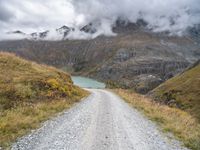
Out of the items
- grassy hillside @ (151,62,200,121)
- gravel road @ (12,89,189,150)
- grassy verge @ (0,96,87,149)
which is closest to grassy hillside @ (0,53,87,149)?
grassy verge @ (0,96,87,149)

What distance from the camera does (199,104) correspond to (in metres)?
61.1

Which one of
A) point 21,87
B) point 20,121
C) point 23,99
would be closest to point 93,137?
point 20,121

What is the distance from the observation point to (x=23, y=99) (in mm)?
26297

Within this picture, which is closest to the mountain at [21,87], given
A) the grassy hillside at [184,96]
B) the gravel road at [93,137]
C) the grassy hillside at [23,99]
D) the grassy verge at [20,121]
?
the grassy hillside at [23,99]

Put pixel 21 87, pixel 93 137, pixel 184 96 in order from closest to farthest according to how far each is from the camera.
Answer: pixel 93 137, pixel 21 87, pixel 184 96

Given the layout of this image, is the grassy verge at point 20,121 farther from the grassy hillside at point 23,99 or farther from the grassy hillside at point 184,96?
the grassy hillside at point 184,96

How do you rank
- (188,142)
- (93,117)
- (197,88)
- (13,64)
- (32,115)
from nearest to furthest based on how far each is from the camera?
1. (188,142)
2. (32,115)
3. (93,117)
4. (13,64)
5. (197,88)

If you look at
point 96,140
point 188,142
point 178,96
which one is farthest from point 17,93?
point 178,96

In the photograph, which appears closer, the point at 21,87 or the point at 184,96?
the point at 21,87

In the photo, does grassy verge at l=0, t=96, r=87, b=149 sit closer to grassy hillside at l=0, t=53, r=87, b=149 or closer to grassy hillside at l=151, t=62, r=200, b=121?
grassy hillside at l=0, t=53, r=87, b=149

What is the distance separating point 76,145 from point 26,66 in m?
30.0

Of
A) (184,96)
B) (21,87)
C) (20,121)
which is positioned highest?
(21,87)

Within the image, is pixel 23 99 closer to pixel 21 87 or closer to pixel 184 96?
pixel 21 87

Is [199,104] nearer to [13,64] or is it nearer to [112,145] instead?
[13,64]
